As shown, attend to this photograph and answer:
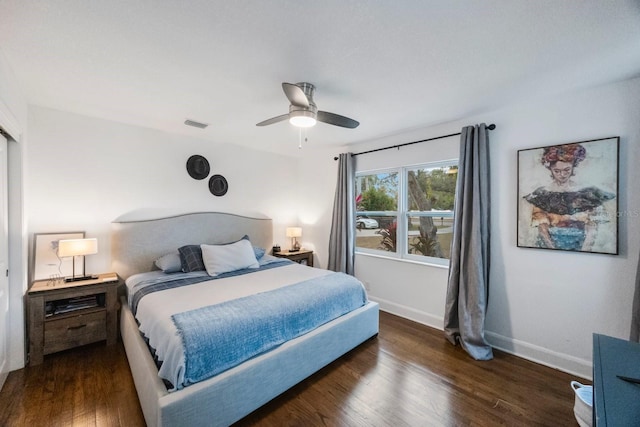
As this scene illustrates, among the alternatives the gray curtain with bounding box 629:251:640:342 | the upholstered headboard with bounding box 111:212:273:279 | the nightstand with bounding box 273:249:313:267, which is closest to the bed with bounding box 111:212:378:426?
the upholstered headboard with bounding box 111:212:273:279

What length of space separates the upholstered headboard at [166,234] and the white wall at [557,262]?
111 inches

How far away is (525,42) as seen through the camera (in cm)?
156

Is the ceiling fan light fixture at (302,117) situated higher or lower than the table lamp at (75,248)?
higher

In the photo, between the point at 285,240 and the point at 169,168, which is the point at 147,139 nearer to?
the point at 169,168

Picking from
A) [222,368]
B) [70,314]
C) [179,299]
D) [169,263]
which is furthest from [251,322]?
[70,314]

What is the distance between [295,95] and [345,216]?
231 centimetres

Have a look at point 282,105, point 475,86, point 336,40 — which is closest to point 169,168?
point 282,105

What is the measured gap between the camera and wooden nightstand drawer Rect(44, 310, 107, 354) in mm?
2369

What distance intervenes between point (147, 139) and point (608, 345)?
14.2ft

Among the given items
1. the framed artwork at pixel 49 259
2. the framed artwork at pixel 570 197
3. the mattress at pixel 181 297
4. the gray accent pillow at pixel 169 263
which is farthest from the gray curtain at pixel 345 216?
the framed artwork at pixel 49 259

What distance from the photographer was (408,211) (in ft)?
11.6

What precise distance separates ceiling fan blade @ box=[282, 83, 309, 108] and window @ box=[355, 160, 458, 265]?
1.98m

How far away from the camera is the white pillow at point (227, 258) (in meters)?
2.97

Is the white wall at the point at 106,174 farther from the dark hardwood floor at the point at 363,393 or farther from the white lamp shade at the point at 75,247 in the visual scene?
the dark hardwood floor at the point at 363,393
